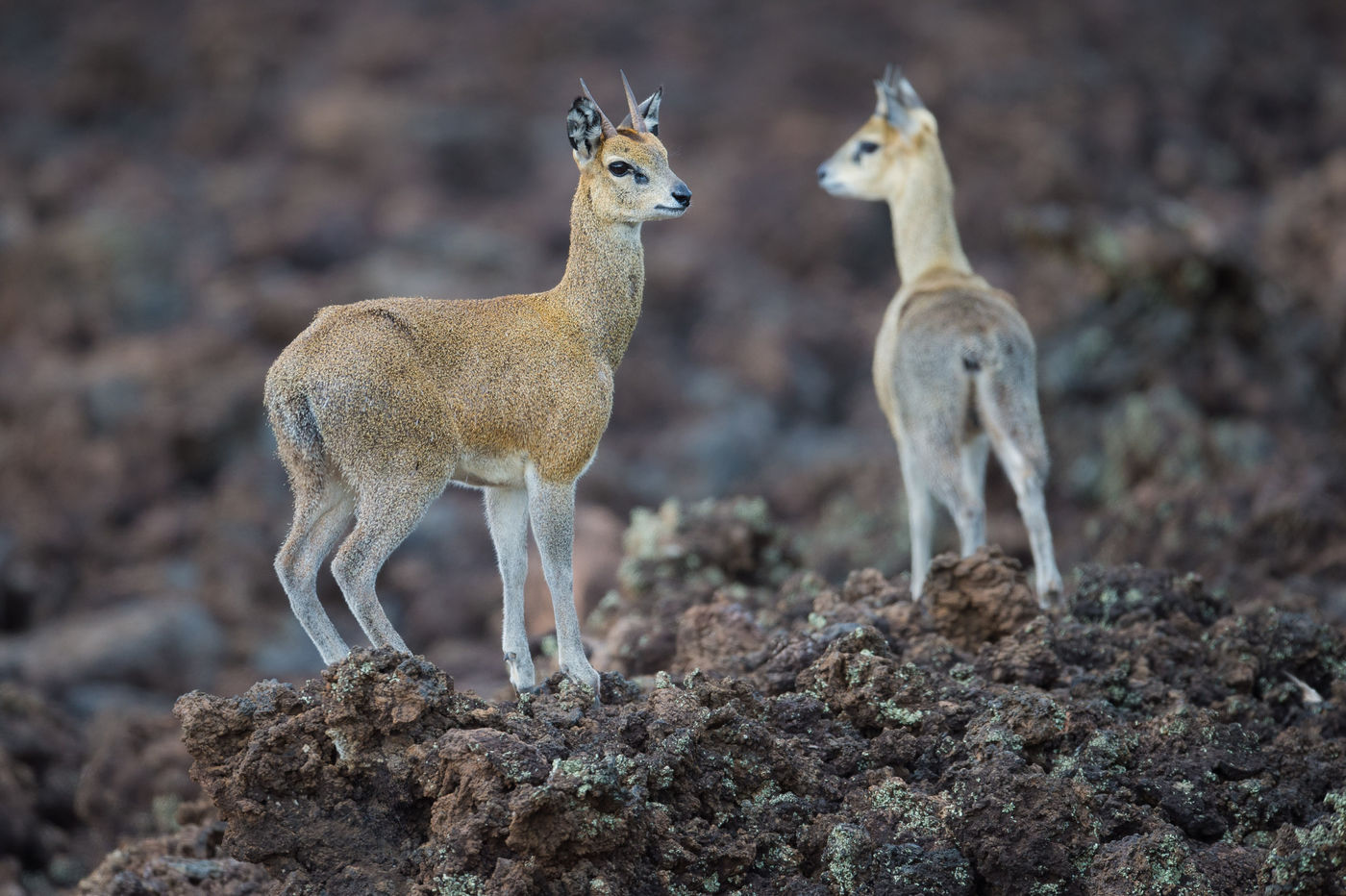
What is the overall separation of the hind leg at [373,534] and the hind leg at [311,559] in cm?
23

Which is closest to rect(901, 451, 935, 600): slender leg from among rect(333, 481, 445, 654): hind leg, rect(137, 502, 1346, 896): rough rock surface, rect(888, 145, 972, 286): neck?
rect(888, 145, 972, 286): neck

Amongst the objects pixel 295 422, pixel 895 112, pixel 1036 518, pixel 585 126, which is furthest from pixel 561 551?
pixel 895 112

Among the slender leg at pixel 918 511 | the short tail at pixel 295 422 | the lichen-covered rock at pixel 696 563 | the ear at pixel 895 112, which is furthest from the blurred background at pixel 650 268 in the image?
the ear at pixel 895 112

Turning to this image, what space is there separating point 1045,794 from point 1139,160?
33.8 meters

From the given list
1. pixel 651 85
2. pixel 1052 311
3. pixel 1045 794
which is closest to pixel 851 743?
pixel 1045 794

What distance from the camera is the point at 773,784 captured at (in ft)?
26.7

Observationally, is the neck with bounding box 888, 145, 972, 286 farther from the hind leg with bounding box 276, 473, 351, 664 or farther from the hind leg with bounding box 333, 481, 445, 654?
the hind leg with bounding box 276, 473, 351, 664

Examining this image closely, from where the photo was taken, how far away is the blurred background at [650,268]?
19875mm

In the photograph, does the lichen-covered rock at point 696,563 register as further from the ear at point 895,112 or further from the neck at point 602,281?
the ear at point 895,112

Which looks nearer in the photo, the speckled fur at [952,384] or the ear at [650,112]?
the ear at [650,112]

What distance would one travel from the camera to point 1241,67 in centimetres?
4322

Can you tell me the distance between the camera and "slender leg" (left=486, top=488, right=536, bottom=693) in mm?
9039

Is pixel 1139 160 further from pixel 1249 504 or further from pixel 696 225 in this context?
pixel 1249 504

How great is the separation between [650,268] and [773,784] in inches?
1079
